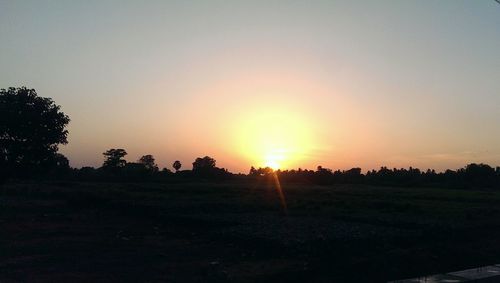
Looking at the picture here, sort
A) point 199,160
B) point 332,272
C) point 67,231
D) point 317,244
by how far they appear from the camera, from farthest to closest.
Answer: point 199,160
point 67,231
point 317,244
point 332,272

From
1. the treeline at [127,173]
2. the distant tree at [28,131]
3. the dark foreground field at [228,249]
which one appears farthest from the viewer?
the treeline at [127,173]

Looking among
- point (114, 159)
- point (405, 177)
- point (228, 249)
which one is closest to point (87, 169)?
point (114, 159)

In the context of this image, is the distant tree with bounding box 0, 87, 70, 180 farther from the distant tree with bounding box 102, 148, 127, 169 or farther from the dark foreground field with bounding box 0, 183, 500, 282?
the distant tree with bounding box 102, 148, 127, 169

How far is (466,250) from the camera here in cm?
1659

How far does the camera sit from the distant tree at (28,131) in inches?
1151

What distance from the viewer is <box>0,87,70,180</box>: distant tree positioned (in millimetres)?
29234

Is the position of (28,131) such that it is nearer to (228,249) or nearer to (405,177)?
(228,249)

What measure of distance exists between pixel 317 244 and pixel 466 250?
538cm

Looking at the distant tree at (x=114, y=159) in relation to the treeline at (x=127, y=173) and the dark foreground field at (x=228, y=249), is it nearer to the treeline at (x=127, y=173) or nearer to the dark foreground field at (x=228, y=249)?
the treeline at (x=127, y=173)

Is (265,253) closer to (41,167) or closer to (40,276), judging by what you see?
(40,276)

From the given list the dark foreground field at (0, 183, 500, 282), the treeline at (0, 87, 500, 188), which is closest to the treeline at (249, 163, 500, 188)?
the treeline at (0, 87, 500, 188)

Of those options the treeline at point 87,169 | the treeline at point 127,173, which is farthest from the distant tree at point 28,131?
the treeline at point 127,173

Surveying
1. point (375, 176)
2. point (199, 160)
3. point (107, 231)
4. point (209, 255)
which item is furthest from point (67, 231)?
point (199, 160)

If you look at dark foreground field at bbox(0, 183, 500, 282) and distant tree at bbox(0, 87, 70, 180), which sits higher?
distant tree at bbox(0, 87, 70, 180)
